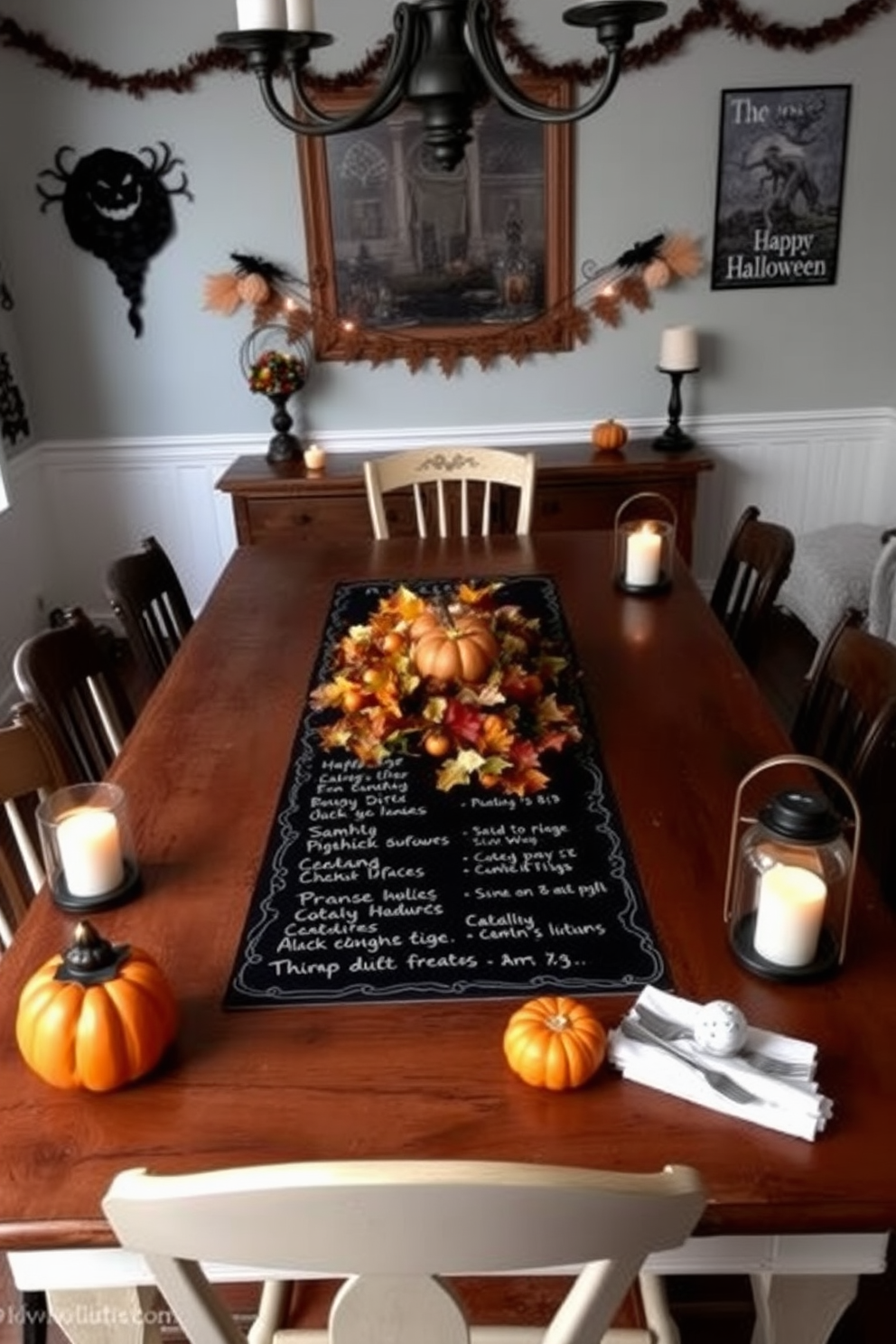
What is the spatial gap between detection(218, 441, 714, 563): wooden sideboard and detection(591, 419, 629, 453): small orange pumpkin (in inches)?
2.0

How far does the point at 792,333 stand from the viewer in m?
3.85

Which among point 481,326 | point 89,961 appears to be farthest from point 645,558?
point 481,326

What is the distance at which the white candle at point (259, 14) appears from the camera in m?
1.47

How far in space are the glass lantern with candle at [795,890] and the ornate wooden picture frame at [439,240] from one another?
3009 mm

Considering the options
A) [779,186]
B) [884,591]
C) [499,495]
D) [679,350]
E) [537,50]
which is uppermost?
[537,50]

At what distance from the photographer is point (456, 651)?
1.60 meters

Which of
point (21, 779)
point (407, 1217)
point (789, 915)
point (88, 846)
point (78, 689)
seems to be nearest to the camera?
point (407, 1217)

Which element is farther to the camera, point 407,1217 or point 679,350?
point 679,350

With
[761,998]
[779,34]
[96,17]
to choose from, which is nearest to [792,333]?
[779,34]

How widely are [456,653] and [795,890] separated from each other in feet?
2.20

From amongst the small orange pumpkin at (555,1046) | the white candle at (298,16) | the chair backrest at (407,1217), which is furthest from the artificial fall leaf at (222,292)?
the chair backrest at (407,1217)

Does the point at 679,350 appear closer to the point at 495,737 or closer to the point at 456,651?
the point at 456,651

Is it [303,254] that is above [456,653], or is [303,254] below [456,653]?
above

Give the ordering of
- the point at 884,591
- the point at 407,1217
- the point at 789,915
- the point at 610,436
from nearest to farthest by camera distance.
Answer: the point at 407,1217 → the point at 789,915 → the point at 884,591 → the point at 610,436
